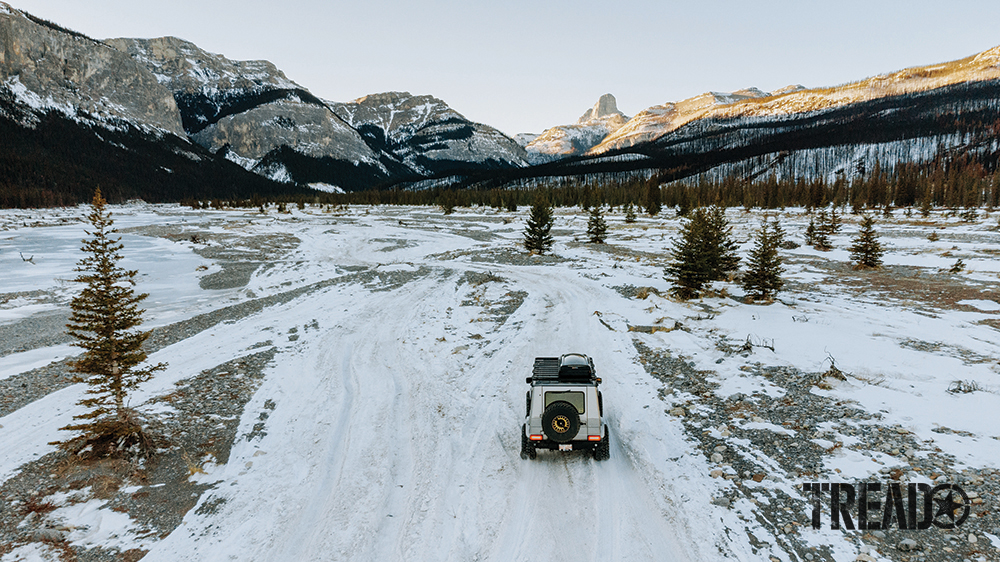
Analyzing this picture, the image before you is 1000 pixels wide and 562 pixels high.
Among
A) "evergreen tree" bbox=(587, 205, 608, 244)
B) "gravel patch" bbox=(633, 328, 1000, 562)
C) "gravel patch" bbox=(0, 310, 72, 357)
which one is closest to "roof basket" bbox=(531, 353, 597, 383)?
"gravel patch" bbox=(633, 328, 1000, 562)

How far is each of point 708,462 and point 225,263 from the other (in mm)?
40356

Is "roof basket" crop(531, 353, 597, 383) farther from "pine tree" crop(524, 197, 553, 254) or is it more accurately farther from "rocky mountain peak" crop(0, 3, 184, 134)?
"rocky mountain peak" crop(0, 3, 184, 134)

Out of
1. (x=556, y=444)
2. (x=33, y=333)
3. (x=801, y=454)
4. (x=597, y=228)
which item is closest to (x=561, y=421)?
(x=556, y=444)

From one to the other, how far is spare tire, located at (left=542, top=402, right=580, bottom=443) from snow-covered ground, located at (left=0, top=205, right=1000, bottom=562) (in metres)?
0.84

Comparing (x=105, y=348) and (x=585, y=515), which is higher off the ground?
(x=105, y=348)

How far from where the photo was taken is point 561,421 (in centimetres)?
818

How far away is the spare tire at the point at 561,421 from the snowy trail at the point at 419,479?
842 mm

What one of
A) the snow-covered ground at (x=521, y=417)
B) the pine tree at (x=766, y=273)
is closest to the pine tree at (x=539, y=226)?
the snow-covered ground at (x=521, y=417)

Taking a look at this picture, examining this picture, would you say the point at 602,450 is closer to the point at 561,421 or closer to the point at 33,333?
the point at 561,421

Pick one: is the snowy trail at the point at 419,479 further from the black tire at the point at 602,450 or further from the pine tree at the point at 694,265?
the pine tree at the point at 694,265

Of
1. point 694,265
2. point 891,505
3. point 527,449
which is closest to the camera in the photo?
point 891,505

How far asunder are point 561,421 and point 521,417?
2.60 m

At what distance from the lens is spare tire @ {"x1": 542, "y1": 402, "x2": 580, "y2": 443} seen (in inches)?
321

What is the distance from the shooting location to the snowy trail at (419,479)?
657 cm
